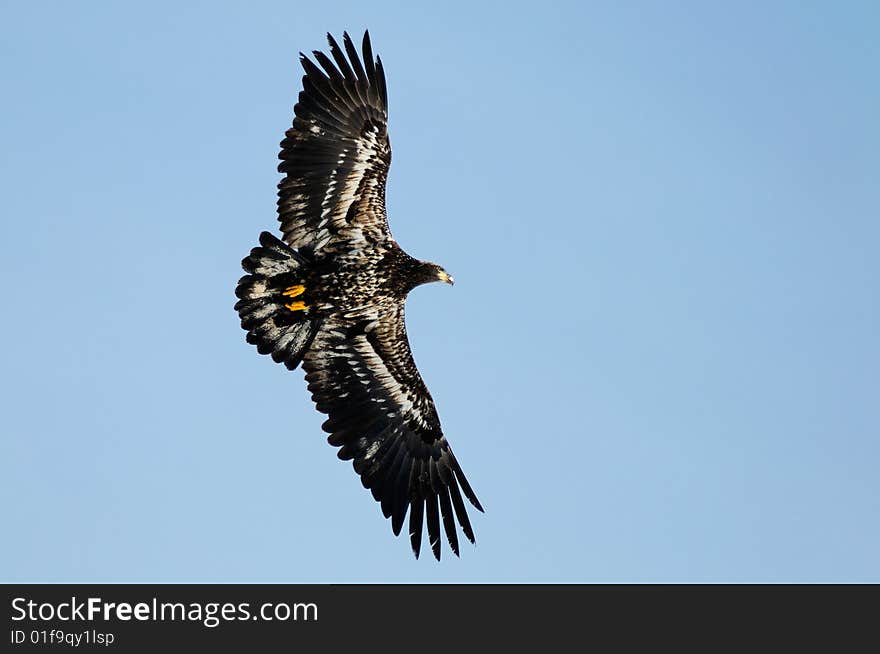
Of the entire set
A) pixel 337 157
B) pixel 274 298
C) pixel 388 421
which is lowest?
pixel 388 421

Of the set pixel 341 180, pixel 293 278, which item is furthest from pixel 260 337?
pixel 341 180

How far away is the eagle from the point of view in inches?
849

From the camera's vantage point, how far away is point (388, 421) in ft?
74.8

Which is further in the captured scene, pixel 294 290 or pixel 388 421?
pixel 388 421

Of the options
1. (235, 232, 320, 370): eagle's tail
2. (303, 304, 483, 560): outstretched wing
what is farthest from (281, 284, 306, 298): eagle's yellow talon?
(303, 304, 483, 560): outstretched wing

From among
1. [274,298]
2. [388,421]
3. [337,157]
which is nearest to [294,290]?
[274,298]

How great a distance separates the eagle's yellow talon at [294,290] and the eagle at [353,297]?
14 mm

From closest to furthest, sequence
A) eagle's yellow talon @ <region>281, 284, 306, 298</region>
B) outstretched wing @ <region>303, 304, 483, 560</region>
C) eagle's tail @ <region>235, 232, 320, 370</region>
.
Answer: eagle's tail @ <region>235, 232, 320, 370</region> < eagle's yellow talon @ <region>281, 284, 306, 298</region> < outstretched wing @ <region>303, 304, 483, 560</region>

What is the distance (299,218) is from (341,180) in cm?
79

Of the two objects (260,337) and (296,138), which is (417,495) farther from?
(296,138)

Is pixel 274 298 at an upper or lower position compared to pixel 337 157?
lower

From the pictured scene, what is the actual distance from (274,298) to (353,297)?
3.85 feet

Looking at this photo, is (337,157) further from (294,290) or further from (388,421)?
(388,421)

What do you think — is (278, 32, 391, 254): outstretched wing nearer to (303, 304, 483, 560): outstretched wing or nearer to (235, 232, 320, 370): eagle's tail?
(235, 232, 320, 370): eagle's tail
